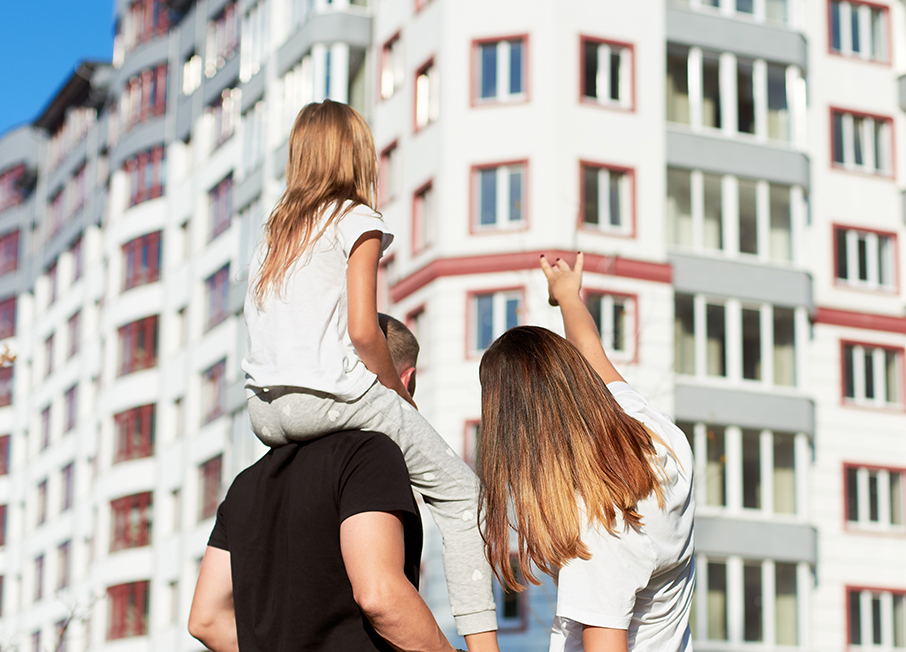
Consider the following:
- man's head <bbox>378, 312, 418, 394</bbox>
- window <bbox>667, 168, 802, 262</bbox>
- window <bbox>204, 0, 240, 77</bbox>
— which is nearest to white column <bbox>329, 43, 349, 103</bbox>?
window <bbox>204, 0, 240, 77</bbox>

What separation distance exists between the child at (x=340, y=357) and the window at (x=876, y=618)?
3154 centimetres

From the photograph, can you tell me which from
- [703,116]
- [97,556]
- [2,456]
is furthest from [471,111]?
[2,456]

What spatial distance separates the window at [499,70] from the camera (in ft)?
112

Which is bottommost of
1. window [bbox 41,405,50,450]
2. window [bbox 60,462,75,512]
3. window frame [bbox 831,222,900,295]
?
window [bbox 60,462,75,512]

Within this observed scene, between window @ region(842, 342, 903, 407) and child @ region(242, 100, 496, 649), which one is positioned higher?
window @ region(842, 342, 903, 407)

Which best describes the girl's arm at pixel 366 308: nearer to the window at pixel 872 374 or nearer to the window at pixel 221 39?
the window at pixel 872 374

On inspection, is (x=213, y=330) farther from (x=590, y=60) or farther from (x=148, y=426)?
(x=590, y=60)

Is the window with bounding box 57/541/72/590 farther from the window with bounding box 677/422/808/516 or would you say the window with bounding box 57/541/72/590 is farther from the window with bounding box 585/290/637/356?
the window with bounding box 677/422/808/516

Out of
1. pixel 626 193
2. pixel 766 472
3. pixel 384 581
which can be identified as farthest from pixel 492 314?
pixel 384 581

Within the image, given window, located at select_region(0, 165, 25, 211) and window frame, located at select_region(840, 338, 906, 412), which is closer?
window frame, located at select_region(840, 338, 906, 412)

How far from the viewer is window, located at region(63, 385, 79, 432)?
58.1 meters

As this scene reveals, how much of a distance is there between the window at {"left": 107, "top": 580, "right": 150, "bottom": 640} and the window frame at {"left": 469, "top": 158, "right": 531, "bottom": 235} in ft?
66.6

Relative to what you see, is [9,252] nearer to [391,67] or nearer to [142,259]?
[142,259]

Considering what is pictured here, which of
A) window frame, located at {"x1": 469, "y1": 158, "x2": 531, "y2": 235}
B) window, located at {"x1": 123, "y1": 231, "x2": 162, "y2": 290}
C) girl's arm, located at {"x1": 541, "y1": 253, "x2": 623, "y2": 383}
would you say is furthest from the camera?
window, located at {"x1": 123, "y1": 231, "x2": 162, "y2": 290}
